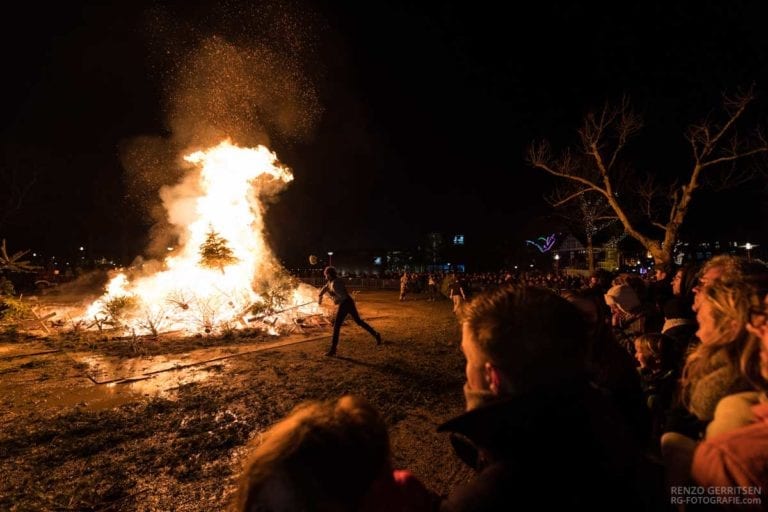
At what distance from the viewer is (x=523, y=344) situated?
4.01ft

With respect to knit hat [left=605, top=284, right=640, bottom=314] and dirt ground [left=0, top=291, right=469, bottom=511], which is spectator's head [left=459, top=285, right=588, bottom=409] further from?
knit hat [left=605, top=284, right=640, bottom=314]

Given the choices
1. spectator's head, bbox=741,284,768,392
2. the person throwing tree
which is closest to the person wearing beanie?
spectator's head, bbox=741,284,768,392

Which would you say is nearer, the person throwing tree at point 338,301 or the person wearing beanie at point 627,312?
the person wearing beanie at point 627,312

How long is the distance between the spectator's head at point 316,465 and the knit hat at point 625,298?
449cm

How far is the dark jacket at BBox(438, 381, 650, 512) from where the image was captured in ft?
3.34

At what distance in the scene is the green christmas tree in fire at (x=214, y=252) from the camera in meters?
12.9

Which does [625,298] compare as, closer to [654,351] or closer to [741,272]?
[654,351]

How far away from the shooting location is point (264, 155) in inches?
604

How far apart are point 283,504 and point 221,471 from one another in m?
3.30

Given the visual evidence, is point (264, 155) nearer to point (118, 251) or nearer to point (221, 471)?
point (221, 471)

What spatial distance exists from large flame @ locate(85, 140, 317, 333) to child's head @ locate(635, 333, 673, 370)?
10.3m

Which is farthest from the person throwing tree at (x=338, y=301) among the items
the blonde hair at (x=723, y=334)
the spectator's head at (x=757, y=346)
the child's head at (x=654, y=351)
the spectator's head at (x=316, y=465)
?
the spectator's head at (x=316, y=465)

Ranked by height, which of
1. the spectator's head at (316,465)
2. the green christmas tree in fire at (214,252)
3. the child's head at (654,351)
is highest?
the green christmas tree in fire at (214,252)

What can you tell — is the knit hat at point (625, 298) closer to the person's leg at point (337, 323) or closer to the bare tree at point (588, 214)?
the person's leg at point (337, 323)
